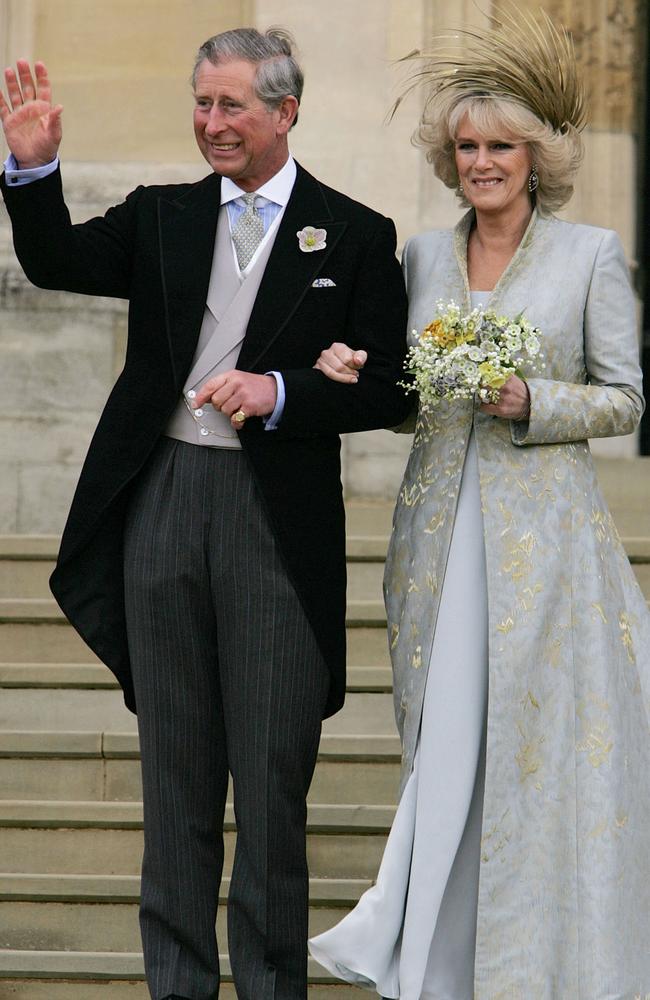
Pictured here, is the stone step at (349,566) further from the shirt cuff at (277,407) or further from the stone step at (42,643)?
the shirt cuff at (277,407)

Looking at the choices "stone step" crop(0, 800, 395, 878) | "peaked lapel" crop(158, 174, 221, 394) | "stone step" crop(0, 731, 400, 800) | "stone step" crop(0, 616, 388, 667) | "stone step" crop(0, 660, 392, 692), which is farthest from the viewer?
"stone step" crop(0, 616, 388, 667)

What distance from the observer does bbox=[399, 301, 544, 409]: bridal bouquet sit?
11.0ft

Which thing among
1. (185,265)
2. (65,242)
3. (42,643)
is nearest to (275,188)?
(185,265)

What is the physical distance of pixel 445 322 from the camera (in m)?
3.44

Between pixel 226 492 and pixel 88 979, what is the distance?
60.1 inches

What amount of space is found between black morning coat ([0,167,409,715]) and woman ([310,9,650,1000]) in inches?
8.9

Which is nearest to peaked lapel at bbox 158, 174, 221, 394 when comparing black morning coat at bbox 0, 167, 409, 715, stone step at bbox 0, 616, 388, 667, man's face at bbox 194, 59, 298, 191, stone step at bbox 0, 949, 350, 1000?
black morning coat at bbox 0, 167, 409, 715

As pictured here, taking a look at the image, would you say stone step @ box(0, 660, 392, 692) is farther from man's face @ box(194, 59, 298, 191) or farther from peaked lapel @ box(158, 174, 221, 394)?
man's face @ box(194, 59, 298, 191)

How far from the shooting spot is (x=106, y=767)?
4.87 meters

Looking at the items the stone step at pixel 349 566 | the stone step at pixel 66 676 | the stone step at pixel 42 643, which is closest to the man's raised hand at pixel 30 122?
the stone step at pixel 66 676

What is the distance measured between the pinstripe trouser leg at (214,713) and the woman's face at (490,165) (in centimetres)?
82

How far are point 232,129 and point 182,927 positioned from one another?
1.63 metres

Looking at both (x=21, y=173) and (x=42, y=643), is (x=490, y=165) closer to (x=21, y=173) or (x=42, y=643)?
(x=21, y=173)

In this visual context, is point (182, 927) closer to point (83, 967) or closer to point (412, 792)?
point (412, 792)
